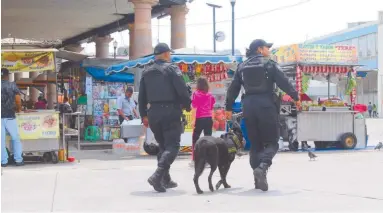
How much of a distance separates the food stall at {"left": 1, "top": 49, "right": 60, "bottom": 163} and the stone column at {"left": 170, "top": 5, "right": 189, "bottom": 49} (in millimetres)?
12034

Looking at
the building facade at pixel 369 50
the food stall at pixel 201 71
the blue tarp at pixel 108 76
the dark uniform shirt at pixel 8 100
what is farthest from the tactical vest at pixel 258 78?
the building facade at pixel 369 50

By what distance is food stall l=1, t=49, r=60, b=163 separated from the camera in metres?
11.7

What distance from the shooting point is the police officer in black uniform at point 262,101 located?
7.35 metres

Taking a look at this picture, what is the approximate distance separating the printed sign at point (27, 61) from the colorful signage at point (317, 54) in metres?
6.61

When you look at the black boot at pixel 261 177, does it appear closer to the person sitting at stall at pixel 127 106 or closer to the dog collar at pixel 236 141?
the dog collar at pixel 236 141

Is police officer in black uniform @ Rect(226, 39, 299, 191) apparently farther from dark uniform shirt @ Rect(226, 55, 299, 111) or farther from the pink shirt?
the pink shirt

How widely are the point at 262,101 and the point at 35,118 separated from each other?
5.93 m

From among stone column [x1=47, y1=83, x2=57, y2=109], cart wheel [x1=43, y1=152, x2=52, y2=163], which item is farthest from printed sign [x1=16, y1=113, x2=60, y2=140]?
stone column [x1=47, y1=83, x2=57, y2=109]

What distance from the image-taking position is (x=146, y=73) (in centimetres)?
755

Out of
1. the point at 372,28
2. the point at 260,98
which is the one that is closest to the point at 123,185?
the point at 260,98

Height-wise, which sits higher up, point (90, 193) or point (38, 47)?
point (38, 47)

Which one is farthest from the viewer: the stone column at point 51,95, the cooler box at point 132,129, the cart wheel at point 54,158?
the stone column at point 51,95

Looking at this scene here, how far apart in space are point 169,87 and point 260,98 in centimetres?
114

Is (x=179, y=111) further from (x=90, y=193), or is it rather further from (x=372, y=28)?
(x=372, y=28)
